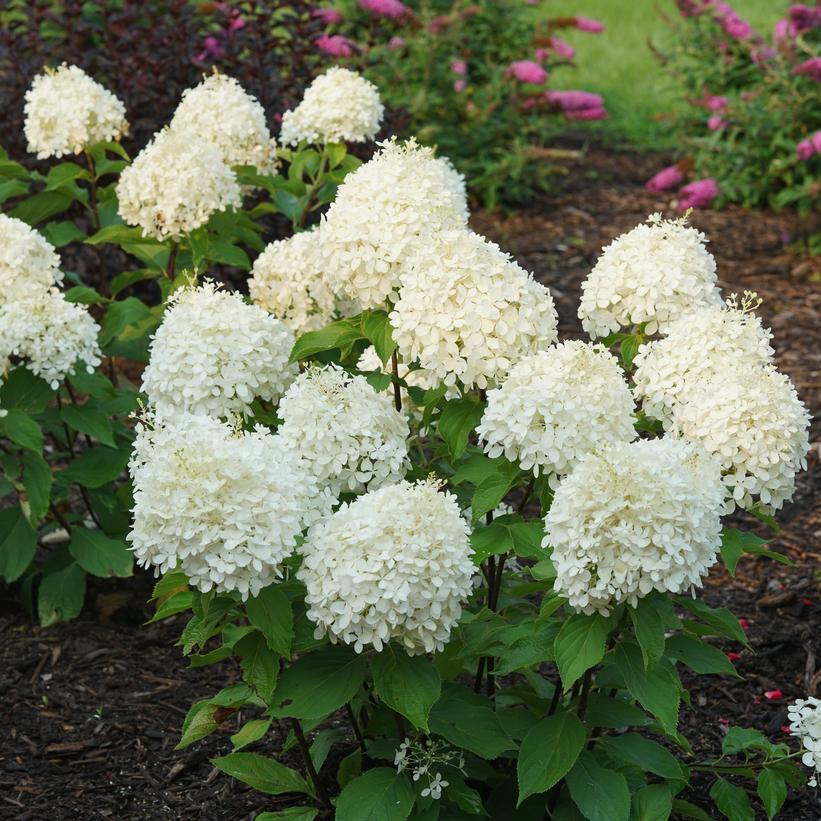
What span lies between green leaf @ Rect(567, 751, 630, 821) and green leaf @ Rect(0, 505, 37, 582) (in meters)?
1.84

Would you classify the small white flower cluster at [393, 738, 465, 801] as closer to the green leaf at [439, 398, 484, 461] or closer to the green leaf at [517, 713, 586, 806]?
the green leaf at [517, 713, 586, 806]

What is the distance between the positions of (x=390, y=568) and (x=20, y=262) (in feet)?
5.32

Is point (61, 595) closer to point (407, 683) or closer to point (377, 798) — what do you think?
point (377, 798)

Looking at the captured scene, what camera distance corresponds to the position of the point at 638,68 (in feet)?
36.6

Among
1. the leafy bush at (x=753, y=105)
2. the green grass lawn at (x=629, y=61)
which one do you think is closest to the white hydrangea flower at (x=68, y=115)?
the leafy bush at (x=753, y=105)

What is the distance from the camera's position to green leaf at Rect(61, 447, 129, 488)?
3.55 metres

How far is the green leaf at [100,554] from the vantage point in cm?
363

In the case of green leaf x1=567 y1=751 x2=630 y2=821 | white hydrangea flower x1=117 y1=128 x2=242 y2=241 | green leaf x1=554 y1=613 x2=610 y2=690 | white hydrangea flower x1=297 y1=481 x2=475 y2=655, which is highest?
white hydrangea flower x1=297 y1=481 x2=475 y2=655

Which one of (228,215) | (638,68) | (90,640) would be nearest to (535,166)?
(638,68)

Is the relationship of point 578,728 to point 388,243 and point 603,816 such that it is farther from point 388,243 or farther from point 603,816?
point 388,243

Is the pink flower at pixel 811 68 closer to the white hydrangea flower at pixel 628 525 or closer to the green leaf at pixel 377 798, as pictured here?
the white hydrangea flower at pixel 628 525

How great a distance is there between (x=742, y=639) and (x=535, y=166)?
19.0ft

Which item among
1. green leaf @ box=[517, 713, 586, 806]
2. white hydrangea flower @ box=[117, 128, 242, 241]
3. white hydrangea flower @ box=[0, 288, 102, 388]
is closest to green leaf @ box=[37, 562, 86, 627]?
white hydrangea flower @ box=[0, 288, 102, 388]

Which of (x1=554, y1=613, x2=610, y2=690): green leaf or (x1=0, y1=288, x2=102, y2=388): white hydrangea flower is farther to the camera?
(x1=0, y1=288, x2=102, y2=388): white hydrangea flower
